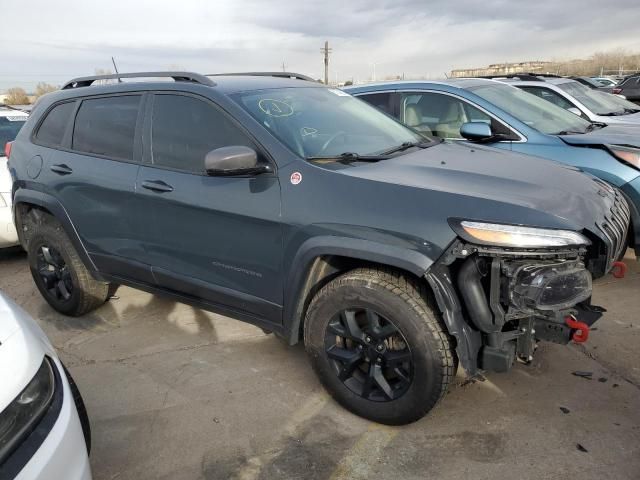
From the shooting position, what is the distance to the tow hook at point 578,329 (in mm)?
A: 2277

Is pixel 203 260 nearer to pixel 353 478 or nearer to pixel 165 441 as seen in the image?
pixel 165 441

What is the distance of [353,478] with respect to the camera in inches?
90.4

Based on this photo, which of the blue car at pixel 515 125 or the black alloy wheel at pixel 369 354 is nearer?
the black alloy wheel at pixel 369 354

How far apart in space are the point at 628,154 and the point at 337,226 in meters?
2.94

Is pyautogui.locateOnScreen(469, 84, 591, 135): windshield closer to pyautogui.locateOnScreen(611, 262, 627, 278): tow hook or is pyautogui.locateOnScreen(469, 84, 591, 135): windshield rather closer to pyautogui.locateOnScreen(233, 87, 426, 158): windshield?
pyautogui.locateOnScreen(233, 87, 426, 158): windshield

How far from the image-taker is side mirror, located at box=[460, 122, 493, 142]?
4297 millimetres

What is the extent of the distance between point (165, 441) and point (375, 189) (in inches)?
66.1

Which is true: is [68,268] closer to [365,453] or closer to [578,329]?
[365,453]

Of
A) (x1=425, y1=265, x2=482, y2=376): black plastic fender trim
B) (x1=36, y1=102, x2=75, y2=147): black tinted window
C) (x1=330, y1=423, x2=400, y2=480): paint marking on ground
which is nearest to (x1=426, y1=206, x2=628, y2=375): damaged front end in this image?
(x1=425, y1=265, x2=482, y2=376): black plastic fender trim

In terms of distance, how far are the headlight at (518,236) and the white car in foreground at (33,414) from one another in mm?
1665

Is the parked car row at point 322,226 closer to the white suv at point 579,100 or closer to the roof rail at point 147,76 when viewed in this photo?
the roof rail at point 147,76

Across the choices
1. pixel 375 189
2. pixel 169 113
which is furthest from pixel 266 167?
pixel 169 113

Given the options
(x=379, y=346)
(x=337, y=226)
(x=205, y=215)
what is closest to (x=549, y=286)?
(x=379, y=346)

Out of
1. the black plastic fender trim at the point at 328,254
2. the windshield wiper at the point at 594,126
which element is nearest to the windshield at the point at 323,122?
the black plastic fender trim at the point at 328,254
